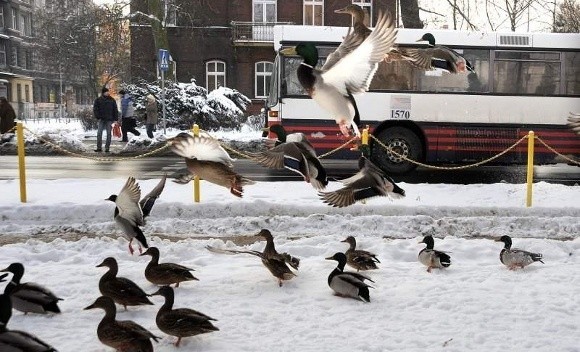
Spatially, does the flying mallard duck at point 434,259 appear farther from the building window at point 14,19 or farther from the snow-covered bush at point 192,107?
the building window at point 14,19

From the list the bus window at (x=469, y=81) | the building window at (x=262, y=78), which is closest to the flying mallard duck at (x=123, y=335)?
the bus window at (x=469, y=81)

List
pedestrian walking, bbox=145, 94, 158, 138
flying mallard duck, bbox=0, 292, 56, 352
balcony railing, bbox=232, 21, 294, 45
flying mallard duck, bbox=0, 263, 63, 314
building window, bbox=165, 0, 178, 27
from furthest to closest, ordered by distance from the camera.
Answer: balcony railing, bbox=232, 21, 294, 45 < building window, bbox=165, 0, 178, 27 < pedestrian walking, bbox=145, 94, 158, 138 < flying mallard duck, bbox=0, 263, 63, 314 < flying mallard duck, bbox=0, 292, 56, 352

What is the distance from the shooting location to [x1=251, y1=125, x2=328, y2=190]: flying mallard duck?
6.98ft

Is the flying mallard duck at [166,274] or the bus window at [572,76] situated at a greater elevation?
the bus window at [572,76]

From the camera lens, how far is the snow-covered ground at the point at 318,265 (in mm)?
5973

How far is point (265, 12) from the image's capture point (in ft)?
126

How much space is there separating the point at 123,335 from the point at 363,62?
3.90m

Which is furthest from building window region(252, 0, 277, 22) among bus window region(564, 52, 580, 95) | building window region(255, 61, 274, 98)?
bus window region(564, 52, 580, 95)

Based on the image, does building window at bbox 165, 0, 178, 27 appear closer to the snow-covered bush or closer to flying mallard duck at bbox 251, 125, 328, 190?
the snow-covered bush

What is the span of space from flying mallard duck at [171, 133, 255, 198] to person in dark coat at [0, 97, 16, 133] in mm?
22359

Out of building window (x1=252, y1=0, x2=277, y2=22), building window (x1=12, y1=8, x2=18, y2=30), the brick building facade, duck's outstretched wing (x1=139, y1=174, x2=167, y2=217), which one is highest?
building window (x1=12, y1=8, x2=18, y2=30)

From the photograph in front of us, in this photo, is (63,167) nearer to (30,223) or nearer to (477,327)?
(30,223)

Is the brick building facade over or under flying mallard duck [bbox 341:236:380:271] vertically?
over

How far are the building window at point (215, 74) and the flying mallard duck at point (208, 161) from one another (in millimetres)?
37472
